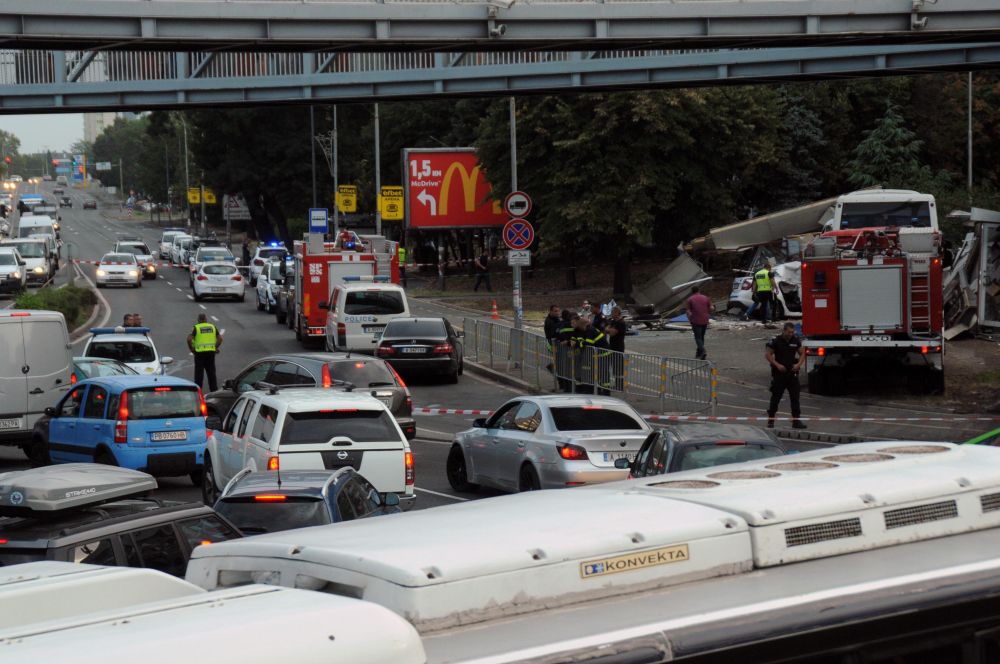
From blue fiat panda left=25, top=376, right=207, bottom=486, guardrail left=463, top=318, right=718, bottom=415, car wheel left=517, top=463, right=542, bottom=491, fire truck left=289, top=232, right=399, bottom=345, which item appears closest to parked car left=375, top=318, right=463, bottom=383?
guardrail left=463, top=318, right=718, bottom=415

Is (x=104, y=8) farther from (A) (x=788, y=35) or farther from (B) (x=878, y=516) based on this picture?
(B) (x=878, y=516)

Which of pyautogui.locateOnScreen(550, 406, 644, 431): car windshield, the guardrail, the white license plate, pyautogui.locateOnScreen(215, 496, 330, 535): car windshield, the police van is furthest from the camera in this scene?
the guardrail

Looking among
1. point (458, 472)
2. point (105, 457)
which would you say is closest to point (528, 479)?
point (458, 472)

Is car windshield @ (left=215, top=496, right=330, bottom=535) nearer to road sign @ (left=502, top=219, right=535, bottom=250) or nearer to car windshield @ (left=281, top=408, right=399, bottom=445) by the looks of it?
car windshield @ (left=281, top=408, right=399, bottom=445)

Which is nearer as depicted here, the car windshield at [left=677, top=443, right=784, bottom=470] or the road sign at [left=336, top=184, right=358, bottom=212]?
the car windshield at [left=677, top=443, right=784, bottom=470]

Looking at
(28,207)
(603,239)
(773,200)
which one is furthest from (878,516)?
(28,207)

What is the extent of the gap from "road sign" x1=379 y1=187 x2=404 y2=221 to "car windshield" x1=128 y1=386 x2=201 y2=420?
46249 millimetres

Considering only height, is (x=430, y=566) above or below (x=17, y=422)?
above

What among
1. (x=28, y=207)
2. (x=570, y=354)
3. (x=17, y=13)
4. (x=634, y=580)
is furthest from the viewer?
(x=28, y=207)

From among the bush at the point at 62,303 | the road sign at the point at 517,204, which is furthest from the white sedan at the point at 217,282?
the road sign at the point at 517,204

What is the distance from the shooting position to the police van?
3.79 metres

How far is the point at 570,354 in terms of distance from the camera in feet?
93.3

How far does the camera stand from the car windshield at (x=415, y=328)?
32.2 metres

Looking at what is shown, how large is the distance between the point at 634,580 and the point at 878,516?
1.05m
